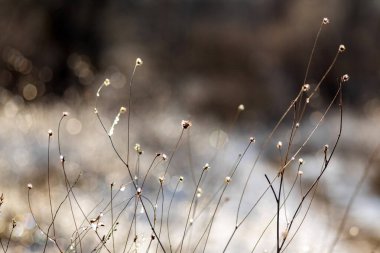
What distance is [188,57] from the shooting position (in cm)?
1165

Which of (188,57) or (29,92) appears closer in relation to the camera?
(29,92)

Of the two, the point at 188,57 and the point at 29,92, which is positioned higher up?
the point at 188,57

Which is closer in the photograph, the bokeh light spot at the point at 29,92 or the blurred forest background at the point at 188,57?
the bokeh light spot at the point at 29,92

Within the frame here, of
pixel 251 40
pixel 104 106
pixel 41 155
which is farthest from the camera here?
pixel 251 40

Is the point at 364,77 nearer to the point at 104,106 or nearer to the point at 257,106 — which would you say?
the point at 257,106

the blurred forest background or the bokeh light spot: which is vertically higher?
the blurred forest background

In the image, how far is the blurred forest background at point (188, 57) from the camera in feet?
33.8

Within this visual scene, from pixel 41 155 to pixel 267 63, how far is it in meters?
4.95

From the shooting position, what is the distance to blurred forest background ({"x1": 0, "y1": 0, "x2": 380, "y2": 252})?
10297mm

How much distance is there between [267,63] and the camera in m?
11.4

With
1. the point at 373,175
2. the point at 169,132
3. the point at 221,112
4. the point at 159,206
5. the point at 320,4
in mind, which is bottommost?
the point at 159,206

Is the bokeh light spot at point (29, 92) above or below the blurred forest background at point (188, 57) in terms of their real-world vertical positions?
below

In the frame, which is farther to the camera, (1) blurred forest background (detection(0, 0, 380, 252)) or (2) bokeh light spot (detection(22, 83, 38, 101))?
(1) blurred forest background (detection(0, 0, 380, 252))

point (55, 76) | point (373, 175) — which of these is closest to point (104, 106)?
point (55, 76)
